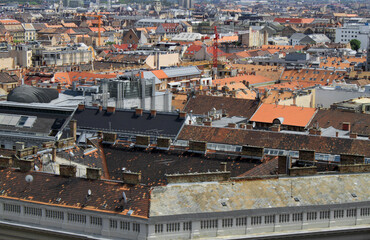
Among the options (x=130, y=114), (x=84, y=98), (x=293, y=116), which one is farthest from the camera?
(x=293, y=116)

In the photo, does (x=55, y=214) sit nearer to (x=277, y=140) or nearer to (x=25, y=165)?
(x=25, y=165)

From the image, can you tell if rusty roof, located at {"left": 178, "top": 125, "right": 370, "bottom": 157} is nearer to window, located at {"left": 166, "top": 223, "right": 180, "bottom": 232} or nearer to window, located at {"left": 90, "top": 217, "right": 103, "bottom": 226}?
window, located at {"left": 166, "top": 223, "right": 180, "bottom": 232}

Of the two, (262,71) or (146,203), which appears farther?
(262,71)

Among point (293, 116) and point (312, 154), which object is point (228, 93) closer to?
point (293, 116)

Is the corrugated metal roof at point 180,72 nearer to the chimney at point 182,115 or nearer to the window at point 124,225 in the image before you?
the chimney at point 182,115

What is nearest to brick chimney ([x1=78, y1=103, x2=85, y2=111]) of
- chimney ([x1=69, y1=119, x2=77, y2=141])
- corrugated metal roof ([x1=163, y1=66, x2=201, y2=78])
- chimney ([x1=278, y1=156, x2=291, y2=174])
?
chimney ([x1=69, y1=119, x2=77, y2=141])

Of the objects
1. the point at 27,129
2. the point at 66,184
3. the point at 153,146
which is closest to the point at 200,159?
the point at 153,146

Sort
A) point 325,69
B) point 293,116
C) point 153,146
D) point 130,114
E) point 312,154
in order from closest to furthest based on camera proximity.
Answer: point 312,154 < point 153,146 < point 130,114 < point 293,116 < point 325,69
